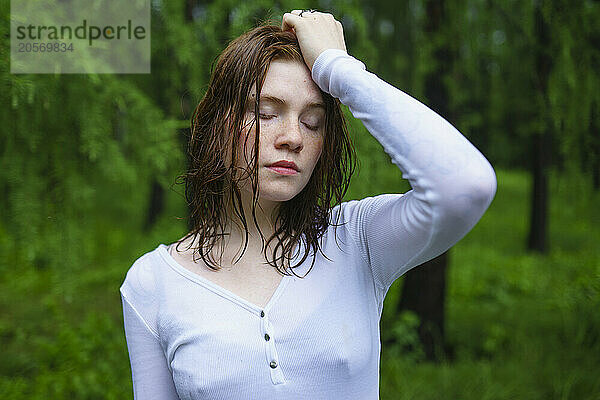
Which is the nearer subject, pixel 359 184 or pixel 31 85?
pixel 31 85

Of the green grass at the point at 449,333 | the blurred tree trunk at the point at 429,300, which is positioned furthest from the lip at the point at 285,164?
the blurred tree trunk at the point at 429,300

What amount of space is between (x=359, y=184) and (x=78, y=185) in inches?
53.2

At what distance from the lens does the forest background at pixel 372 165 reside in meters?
2.57

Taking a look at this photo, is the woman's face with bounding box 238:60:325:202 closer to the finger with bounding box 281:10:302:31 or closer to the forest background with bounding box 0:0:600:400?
the finger with bounding box 281:10:302:31

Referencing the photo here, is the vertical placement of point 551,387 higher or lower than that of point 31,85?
lower

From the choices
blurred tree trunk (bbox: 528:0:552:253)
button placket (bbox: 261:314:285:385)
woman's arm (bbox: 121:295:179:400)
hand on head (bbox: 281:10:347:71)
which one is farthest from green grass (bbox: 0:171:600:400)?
hand on head (bbox: 281:10:347:71)

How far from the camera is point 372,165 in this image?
3137 mm

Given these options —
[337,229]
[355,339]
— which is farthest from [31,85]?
[355,339]

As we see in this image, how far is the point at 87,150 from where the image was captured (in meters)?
2.56

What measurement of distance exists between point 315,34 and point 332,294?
0.53 m

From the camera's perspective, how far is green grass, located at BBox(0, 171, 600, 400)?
3.44 metres

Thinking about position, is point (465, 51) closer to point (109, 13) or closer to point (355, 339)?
point (109, 13)

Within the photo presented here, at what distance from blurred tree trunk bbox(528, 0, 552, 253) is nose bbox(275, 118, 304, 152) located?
2196 mm

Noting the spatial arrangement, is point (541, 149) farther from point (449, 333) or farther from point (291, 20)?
point (291, 20)
